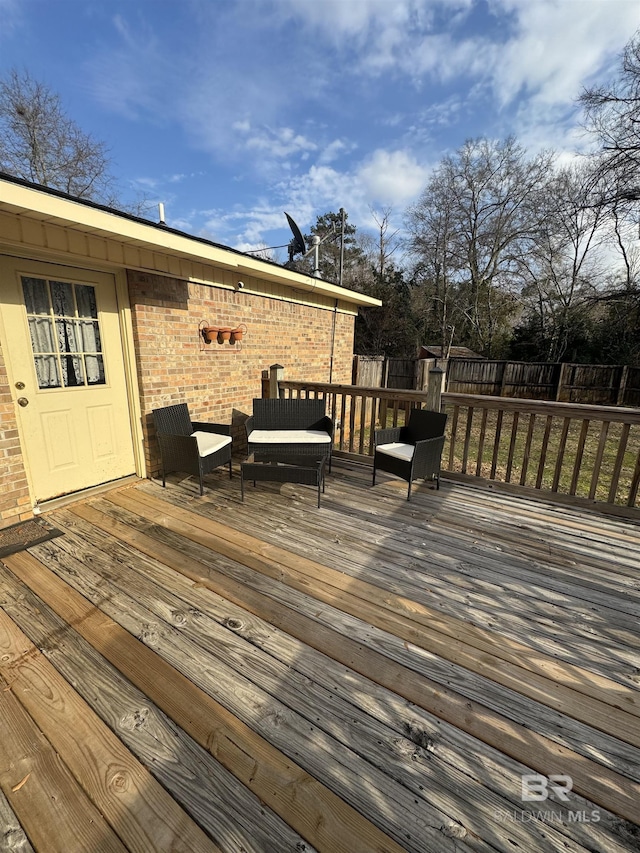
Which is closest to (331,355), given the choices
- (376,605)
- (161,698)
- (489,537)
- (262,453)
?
(262,453)

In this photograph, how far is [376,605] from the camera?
2.12 metres

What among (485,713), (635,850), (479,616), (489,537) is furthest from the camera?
(489,537)

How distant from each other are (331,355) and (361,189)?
47.6ft

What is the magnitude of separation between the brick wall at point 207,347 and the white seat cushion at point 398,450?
7.52 ft

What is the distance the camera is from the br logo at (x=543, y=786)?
4.03 ft

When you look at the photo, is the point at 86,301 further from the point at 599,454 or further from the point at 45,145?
the point at 45,145

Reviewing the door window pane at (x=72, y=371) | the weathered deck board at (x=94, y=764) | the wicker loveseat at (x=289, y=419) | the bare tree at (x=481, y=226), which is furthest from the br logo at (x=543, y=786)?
the bare tree at (x=481, y=226)

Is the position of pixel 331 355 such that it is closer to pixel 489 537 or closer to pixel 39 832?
pixel 489 537

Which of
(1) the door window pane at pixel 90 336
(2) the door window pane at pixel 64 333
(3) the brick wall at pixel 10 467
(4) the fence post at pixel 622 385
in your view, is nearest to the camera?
(3) the brick wall at pixel 10 467

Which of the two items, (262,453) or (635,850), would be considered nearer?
(635,850)

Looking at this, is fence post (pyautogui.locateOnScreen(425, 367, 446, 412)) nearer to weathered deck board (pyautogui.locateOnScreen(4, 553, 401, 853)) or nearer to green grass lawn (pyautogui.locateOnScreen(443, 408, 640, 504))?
green grass lawn (pyautogui.locateOnScreen(443, 408, 640, 504))

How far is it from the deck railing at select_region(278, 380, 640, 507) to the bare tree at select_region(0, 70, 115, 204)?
446 inches

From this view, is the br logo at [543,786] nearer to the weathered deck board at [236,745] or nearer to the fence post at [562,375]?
the weathered deck board at [236,745]

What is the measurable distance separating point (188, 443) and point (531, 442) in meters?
4.52
